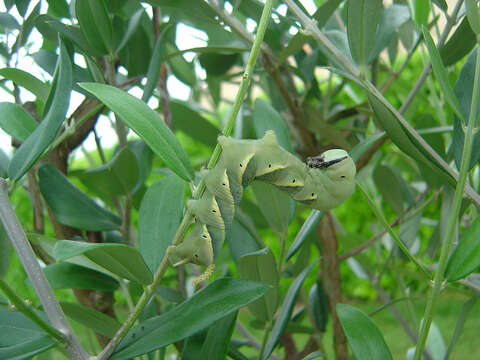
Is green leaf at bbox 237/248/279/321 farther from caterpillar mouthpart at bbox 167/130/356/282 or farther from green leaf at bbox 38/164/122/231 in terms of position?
green leaf at bbox 38/164/122/231

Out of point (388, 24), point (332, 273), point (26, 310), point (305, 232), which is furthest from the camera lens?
point (332, 273)

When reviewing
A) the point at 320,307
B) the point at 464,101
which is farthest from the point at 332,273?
the point at 464,101

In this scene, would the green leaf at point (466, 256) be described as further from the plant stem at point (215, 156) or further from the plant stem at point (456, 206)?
the plant stem at point (215, 156)

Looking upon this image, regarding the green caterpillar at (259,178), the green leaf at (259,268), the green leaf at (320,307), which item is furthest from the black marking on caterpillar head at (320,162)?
the green leaf at (320,307)

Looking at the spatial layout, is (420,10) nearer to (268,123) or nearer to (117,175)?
(268,123)

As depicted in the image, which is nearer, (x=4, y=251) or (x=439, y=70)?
(x=439, y=70)

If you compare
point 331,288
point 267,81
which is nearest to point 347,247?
point 331,288
